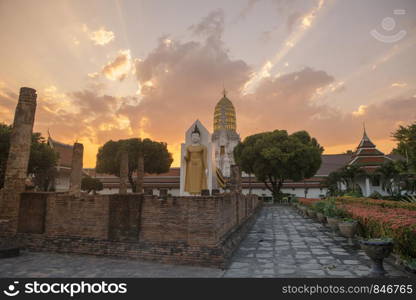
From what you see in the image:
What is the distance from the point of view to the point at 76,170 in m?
9.56

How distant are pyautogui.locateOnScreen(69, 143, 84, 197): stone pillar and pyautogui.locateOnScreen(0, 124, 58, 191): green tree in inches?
497

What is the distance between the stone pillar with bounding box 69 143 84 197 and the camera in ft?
30.6

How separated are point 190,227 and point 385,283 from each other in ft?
12.5

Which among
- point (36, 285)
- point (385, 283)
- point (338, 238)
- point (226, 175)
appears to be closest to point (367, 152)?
point (226, 175)

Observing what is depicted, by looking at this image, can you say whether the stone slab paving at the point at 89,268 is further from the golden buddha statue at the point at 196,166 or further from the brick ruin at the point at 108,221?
the golden buddha statue at the point at 196,166

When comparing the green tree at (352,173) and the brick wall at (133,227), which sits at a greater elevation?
the green tree at (352,173)

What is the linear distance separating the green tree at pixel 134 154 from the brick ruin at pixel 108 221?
28.1 meters

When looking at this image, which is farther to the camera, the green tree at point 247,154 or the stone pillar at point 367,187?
the stone pillar at point 367,187

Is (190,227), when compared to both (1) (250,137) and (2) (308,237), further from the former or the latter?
(1) (250,137)

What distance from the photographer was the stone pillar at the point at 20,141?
27.7 feet

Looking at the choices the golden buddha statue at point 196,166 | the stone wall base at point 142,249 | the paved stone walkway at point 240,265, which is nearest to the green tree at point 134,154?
the golden buddha statue at point 196,166

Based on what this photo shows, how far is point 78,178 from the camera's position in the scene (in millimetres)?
9477

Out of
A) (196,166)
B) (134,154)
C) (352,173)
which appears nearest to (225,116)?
(134,154)

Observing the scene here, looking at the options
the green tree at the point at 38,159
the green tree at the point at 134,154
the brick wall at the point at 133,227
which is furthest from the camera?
the green tree at the point at 134,154
